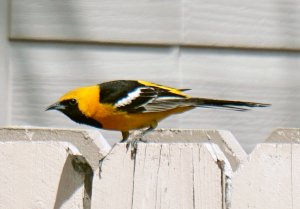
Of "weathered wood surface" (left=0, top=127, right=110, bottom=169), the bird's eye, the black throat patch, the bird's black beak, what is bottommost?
the black throat patch

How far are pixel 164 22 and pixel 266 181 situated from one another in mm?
2161

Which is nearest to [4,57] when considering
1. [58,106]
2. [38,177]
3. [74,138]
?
[58,106]

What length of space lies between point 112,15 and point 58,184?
6.56ft

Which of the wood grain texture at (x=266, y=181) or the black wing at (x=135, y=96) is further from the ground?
the wood grain texture at (x=266, y=181)

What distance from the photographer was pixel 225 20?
4512 mm

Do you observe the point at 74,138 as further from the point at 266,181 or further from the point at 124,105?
the point at 124,105

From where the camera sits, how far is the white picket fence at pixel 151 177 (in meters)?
2.37

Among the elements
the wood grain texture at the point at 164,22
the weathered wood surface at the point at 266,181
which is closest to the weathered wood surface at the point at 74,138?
the weathered wood surface at the point at 266,181

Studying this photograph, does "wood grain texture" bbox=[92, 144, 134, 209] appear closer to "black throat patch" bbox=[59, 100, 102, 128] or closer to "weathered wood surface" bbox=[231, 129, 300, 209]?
"weathered wood surface" bbox=[231, 129, 300, 209]

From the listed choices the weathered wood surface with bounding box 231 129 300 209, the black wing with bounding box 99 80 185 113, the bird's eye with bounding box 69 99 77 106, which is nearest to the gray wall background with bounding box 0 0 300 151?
the black wing with bounding box 99 80 185 113

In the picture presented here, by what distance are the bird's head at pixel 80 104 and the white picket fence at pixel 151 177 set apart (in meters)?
1.39

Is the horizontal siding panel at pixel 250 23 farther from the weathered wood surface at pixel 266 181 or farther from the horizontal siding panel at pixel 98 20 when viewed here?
the weathered wood surface at pixel 266 181

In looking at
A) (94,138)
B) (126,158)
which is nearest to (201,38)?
(94,138)

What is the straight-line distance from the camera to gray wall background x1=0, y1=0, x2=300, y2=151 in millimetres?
4348
